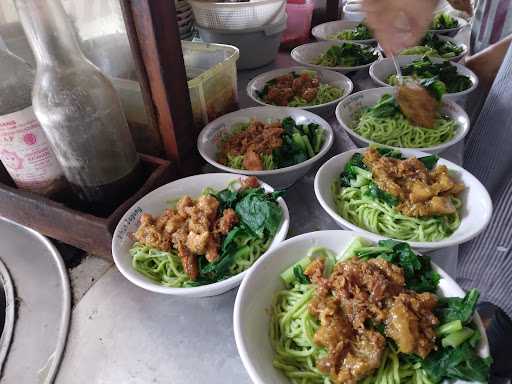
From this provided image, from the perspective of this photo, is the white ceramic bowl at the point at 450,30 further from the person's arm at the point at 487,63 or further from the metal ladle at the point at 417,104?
the metal ladle at the point at 417,104

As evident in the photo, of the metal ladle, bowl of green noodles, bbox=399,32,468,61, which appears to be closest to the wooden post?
the metal ladle

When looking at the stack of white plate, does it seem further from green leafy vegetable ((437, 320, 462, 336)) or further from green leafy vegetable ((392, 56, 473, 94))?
green leafy vegetable ((437, 320, 462, 336))

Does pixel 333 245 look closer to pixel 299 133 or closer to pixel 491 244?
pixel 299 133

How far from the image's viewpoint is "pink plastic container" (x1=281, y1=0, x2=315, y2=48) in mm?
A: 3188

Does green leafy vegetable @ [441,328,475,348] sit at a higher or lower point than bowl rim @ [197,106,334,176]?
lower

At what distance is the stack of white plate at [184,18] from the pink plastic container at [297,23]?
0.92 m

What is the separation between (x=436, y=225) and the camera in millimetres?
1462

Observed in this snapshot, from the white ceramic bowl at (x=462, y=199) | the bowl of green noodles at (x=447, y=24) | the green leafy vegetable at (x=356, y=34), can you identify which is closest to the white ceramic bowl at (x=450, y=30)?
the bowl of green noodles at (x=447, y=24)

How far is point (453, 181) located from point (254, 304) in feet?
3.41

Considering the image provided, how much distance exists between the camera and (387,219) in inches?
59.9

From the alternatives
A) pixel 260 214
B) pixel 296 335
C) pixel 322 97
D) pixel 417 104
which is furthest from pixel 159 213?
pixel 417 104

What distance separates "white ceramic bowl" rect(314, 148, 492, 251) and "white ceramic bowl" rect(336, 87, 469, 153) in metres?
0.23

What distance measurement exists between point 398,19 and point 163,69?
0.84m

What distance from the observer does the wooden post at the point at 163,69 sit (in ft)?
4.21
